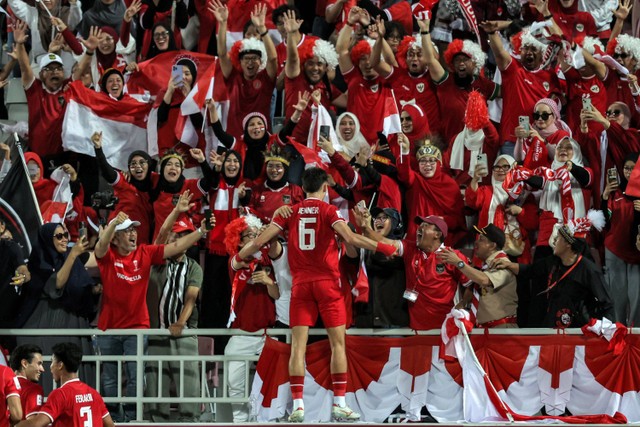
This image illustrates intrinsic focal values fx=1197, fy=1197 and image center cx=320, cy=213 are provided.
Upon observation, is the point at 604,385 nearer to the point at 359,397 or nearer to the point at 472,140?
the point at 359,397

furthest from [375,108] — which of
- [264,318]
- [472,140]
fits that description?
[264,318]

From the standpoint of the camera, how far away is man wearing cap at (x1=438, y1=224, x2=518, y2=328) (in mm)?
11102

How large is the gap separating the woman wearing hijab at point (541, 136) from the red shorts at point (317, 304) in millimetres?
3432

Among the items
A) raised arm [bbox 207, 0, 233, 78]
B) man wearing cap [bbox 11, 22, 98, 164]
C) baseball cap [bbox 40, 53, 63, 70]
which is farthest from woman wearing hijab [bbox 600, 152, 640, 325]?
baseball cap [bbox 40, 53, 63, 70]

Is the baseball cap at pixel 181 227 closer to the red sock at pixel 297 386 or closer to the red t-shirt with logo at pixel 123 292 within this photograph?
the red t-shirt with logo at pixel 123 292

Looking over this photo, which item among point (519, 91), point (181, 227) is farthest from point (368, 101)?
point (181, 227)

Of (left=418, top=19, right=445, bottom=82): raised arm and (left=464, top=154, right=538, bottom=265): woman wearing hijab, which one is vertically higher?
(left=418, top=19, right=445, bottom=82): raised arm

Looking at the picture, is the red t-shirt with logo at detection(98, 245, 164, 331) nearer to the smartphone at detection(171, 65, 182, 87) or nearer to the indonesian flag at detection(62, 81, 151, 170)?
the indonesian flag at detection(62, 81, 151, 170)

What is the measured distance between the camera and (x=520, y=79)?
14.1 metres

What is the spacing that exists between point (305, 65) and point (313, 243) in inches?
150

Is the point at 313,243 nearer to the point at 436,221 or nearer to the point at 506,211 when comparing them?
the point at 436,221

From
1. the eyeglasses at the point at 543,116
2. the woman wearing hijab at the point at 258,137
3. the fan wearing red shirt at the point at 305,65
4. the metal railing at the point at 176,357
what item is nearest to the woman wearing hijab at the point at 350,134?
the woman wearing hijab at the point at 258,137

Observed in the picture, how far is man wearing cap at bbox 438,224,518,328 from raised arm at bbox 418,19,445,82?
3333mm

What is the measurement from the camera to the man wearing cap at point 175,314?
11.4 metres
